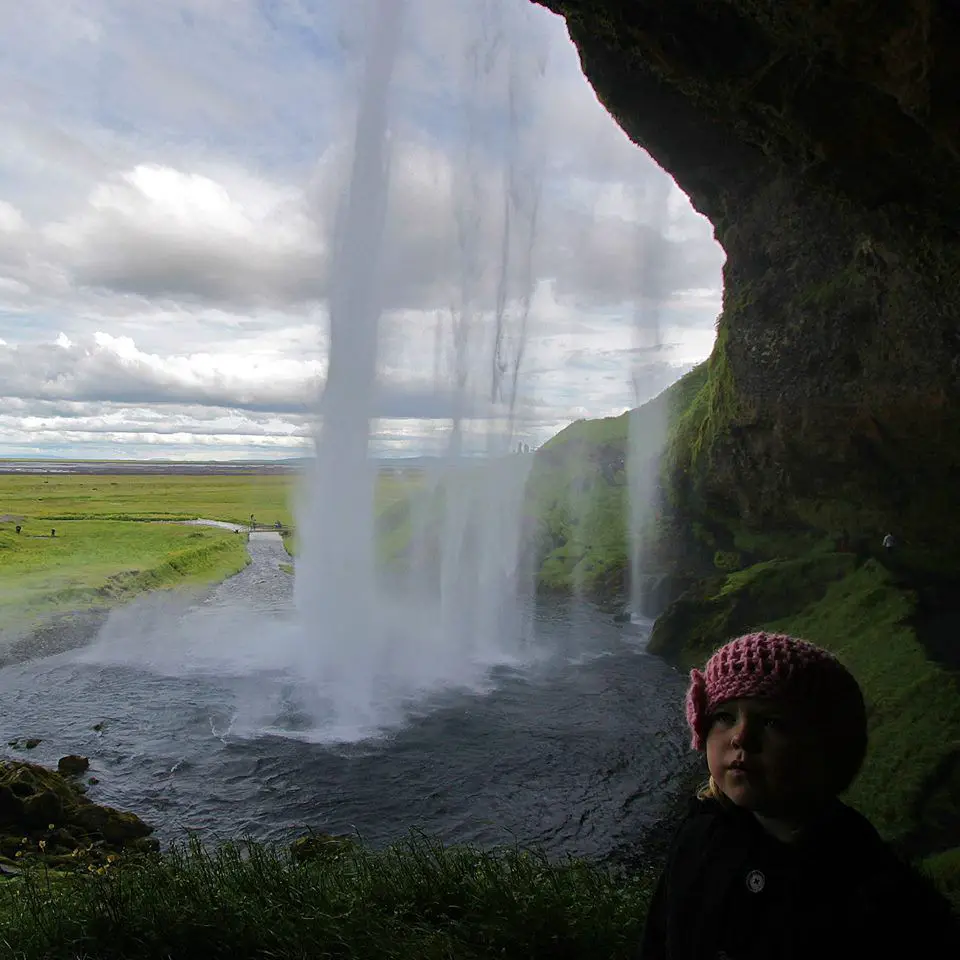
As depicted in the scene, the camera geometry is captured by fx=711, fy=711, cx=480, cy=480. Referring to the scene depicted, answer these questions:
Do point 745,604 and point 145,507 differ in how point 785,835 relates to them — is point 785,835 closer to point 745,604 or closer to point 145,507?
point 745,604

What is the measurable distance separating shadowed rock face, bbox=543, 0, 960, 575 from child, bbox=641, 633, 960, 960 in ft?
24.6

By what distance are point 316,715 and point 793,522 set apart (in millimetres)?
16933

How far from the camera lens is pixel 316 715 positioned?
1748 centimetres

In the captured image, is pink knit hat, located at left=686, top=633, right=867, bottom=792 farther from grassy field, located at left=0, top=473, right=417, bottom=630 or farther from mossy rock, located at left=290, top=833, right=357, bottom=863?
grassy field, located at left=0, top=473, right=417, bottom=630

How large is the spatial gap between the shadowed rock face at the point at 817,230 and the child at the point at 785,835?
7.48m

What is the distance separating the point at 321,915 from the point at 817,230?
61.3 feet

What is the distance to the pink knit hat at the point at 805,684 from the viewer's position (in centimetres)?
258

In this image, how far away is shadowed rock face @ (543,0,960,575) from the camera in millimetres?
8375

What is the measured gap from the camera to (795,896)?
2.52 m

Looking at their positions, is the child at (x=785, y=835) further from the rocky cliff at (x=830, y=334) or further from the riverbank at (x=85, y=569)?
the riverbank at (x=85, y=569)

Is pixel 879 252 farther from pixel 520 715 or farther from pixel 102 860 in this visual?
pixel 102 860

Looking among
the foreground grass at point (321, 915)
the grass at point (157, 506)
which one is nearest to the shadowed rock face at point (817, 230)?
the foreground grass at point (321, 915)

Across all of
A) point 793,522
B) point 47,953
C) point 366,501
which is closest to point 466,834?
point 47,953

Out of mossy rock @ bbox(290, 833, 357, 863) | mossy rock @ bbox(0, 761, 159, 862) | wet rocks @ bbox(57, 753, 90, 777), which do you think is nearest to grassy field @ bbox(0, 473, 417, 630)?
wet rocks @ bbox(57, 753, 90, 777)
